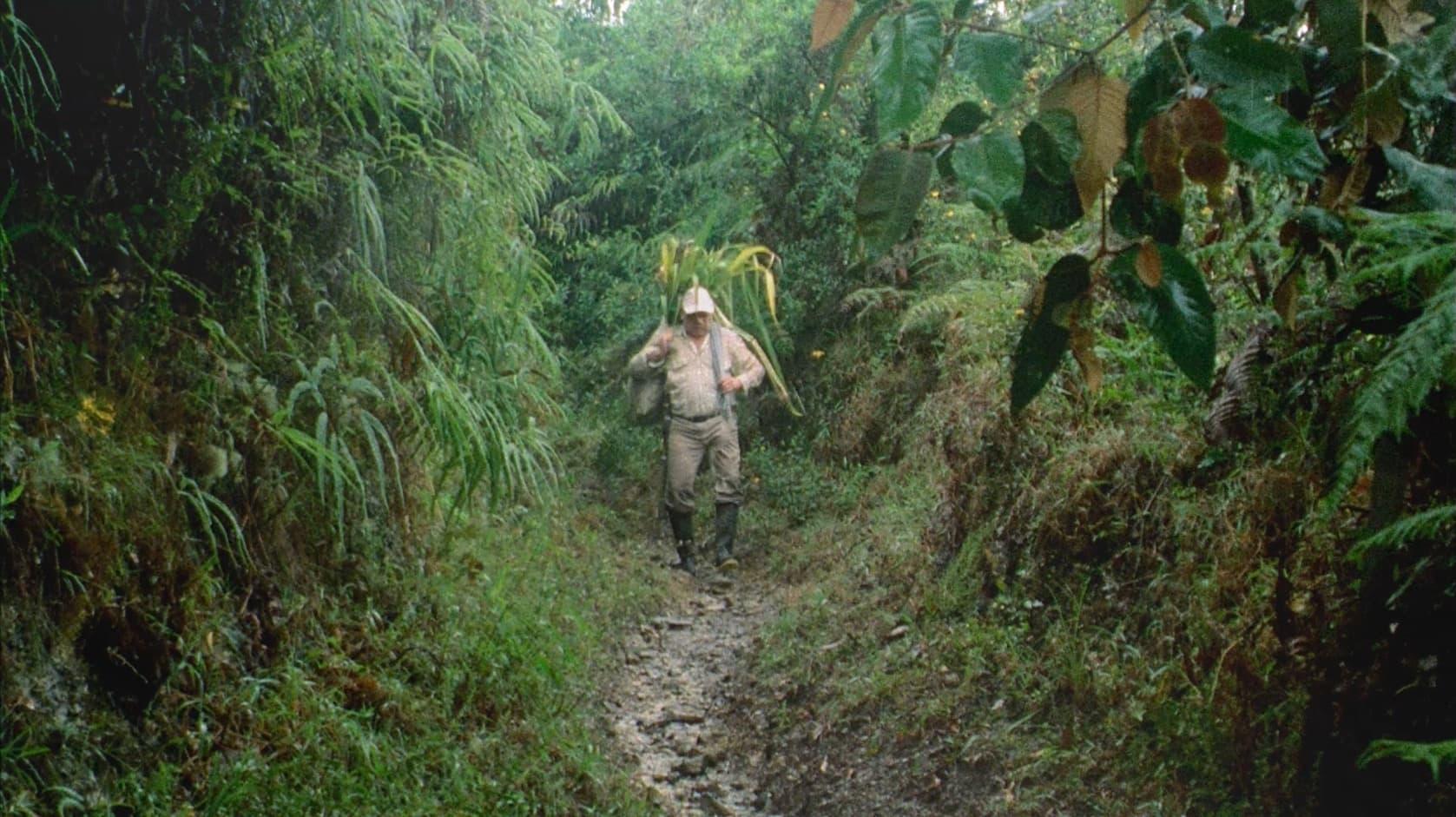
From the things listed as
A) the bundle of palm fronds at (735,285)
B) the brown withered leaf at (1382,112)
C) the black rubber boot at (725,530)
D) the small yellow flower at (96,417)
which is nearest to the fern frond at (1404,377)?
the brown withered leaf at (1382,112)

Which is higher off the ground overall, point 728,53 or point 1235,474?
point 728,53

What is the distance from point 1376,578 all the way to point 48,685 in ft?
11.8

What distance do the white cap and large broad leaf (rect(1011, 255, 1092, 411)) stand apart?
792 centimetres

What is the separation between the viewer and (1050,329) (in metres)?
1.97

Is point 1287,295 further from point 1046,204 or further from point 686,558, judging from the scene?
point 686,558

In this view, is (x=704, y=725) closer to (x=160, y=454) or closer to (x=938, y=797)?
(x=938, y=797)

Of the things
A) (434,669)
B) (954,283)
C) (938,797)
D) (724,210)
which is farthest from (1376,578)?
(724,210)

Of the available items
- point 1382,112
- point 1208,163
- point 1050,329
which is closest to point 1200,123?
point 1208,163

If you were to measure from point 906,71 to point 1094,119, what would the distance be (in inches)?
12.1

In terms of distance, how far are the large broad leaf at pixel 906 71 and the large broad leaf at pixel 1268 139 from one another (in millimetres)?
419

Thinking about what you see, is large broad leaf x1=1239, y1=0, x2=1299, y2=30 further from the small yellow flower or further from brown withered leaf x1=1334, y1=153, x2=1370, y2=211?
the small yellow flower

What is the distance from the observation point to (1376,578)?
3.36 meters

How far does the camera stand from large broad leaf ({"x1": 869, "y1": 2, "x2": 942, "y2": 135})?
1.75m

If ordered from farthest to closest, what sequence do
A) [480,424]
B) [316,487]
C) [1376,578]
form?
[480,424] → [316,487] → [1376,578]
